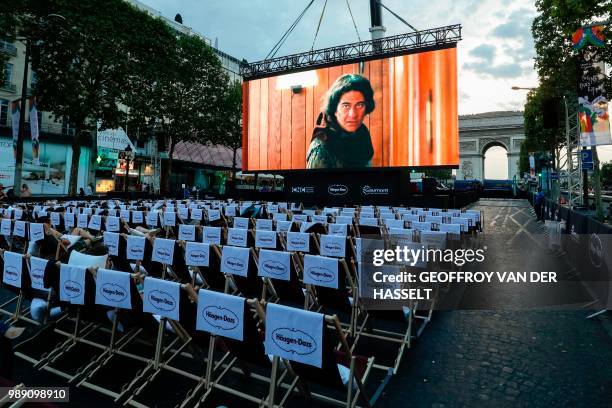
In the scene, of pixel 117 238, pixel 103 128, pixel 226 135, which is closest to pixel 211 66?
pixel 226 135

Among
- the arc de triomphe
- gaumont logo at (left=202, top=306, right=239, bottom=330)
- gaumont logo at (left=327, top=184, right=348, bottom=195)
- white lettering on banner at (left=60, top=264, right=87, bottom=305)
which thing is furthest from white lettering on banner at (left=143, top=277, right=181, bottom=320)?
the arc de triomphe

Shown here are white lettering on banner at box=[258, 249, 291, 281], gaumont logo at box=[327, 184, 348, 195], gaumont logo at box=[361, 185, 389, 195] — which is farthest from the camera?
gaumont logo at box=[327, 184, 348, 195]

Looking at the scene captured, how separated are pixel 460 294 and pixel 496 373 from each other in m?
2.99

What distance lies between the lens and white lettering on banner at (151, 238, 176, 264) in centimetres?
578

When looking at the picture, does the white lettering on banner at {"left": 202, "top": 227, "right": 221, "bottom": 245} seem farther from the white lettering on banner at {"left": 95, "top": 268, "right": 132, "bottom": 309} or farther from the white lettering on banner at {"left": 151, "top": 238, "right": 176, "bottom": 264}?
the white lettering on banner at {"left": 95, "top": 268, "right": 132, "bottom": 309}

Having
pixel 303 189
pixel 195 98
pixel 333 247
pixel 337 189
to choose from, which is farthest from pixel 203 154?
pixel 333 247

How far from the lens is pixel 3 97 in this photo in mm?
30578

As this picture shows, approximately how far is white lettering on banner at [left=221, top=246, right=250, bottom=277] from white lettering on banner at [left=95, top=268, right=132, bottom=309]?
1.67 metres

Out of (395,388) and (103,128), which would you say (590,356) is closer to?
(395,388)

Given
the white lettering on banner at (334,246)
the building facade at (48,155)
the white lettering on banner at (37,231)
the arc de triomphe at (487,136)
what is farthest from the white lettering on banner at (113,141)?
the arc de triomphe at (487,136)

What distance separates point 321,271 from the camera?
430 cm

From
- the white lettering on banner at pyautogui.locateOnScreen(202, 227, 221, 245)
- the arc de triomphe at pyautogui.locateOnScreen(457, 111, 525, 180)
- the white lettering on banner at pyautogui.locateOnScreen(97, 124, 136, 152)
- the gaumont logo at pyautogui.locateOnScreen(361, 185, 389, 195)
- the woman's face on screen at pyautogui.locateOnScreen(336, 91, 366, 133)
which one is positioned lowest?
the white lettering on banner at pyautogui.locateOnScreen(202, 227, 221, 245)

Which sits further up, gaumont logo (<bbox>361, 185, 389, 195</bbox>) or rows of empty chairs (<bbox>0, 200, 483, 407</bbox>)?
gaumont logo (<bbox>361, 185, 389, 195</bbox>)

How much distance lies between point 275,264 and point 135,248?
2.85m
